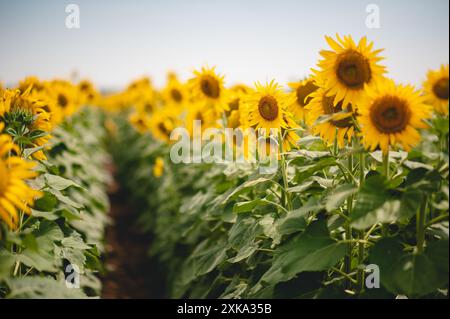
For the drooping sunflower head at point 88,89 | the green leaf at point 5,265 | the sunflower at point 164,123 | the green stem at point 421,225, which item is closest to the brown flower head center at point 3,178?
the green leaf at point 5,265

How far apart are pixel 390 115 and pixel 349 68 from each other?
13.5 inches

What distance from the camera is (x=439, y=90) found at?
206cm

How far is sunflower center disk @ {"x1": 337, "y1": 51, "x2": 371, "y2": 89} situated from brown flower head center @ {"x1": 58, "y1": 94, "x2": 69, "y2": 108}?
4834 millimetres

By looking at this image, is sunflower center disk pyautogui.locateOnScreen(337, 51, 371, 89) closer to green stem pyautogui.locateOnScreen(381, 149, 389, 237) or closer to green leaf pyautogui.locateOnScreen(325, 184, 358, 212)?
green stem pyautogui.locateOnScreen(381, 149, 389, 237)

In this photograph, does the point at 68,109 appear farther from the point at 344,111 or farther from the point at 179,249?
the point at 344,111

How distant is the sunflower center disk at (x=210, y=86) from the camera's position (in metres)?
4.06

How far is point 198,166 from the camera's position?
4.67 m

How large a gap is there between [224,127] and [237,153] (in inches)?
16.8

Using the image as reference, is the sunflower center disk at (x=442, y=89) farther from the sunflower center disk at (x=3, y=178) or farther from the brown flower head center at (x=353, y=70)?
the sunflower center disk at (x=3, y=178)

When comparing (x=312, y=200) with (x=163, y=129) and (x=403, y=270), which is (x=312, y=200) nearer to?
(x=403, y=270)

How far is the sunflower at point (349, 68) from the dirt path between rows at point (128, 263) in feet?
12.0

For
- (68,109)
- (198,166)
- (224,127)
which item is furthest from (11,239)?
(68,109)

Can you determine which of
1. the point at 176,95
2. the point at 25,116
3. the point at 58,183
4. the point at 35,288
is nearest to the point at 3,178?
the point at 35,288

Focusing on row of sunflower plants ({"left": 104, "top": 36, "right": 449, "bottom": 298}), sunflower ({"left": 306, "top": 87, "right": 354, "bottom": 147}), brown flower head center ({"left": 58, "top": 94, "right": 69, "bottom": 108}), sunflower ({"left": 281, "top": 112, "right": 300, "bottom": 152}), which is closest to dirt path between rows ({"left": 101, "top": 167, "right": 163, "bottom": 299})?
row of sunflower plants ({"left": 104, "top": 36, "right": 449, "bottom": 298})
